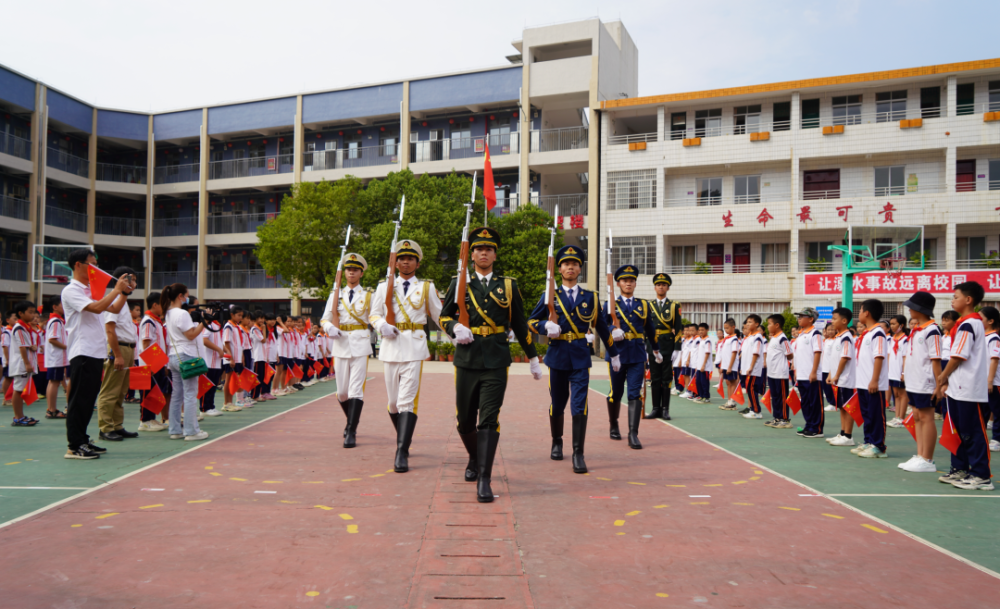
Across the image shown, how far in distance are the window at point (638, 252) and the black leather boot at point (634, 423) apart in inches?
1058

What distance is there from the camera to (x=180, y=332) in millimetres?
8984

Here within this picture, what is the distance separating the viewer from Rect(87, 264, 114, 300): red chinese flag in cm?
739

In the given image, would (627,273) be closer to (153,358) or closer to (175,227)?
(153,358)

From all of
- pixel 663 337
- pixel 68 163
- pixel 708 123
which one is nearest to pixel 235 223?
pixel 68 163

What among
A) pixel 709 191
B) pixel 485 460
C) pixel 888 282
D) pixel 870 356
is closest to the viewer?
pixel 485 460

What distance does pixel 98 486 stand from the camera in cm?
596

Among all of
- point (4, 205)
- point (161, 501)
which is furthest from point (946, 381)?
point (4, 205)

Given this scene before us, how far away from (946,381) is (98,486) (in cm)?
789

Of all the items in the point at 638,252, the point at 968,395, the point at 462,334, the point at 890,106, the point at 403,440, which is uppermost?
the point at 890,106

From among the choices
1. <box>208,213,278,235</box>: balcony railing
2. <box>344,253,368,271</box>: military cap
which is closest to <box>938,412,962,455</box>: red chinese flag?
<box>344,253,368,271</box>: military cap

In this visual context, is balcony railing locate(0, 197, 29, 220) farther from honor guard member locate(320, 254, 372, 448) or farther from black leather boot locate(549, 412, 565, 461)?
black leather boot locate(549, 412, 565, 461)

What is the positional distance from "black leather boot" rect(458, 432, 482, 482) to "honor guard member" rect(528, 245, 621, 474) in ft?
3.70

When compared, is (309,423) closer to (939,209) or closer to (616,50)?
(939,209)

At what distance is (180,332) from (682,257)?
30.5 meters
